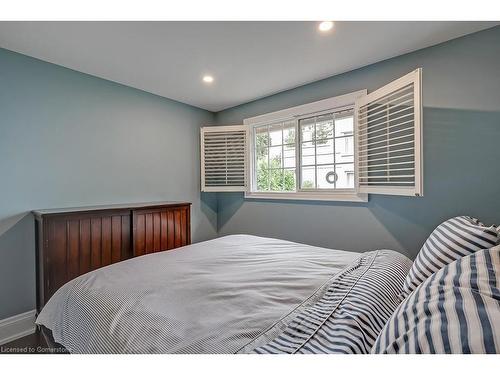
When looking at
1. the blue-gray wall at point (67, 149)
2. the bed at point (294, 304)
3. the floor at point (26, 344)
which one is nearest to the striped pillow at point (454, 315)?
the bed at point (294, 304)

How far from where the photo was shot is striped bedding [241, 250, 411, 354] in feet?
2.39

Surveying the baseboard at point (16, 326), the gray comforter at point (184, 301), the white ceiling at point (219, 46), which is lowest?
the baseboard at point (16, 326)

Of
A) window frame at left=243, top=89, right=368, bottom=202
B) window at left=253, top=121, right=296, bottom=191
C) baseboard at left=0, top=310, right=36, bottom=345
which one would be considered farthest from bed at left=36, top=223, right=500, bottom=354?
window at left=253, top=121, right=296, bottom=191

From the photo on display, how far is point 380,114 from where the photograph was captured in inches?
92.0

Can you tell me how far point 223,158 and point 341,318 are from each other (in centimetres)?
288

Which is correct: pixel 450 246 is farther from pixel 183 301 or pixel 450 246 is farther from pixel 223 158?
pixel 223 158

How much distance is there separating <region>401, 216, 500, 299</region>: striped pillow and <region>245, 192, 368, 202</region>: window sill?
4.09ft

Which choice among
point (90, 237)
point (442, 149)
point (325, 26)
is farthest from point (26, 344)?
point (442, 149)

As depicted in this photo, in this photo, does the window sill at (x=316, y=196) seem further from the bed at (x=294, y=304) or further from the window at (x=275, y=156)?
the bed at (x=294, y=304)

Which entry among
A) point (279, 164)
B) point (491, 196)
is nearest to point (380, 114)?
point (491, 196)

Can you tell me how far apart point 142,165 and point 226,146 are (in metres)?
1.18

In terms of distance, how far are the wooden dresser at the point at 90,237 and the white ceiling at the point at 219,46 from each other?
138 cm

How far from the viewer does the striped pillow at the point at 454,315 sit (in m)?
0.49
